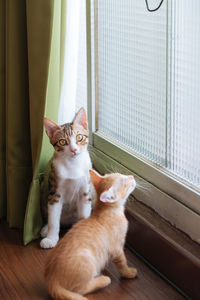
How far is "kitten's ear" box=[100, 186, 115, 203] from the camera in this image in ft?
4.66

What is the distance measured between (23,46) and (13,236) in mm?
666

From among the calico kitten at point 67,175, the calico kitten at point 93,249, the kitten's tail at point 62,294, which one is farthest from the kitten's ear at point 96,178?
the kitten's tail at point 62,294

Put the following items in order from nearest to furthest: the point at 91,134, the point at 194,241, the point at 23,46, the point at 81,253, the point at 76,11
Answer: the point at 81,253
the point at 194,241
the point at 23,46
the point at 76,11
the point at 91,134

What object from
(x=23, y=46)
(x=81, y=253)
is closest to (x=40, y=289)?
(x=81, y=253)

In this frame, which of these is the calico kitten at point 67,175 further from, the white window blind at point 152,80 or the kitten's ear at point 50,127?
the white window blind at point 152,80

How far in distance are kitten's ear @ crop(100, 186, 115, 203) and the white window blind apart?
0.25 meters

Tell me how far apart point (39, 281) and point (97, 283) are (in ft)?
0.63

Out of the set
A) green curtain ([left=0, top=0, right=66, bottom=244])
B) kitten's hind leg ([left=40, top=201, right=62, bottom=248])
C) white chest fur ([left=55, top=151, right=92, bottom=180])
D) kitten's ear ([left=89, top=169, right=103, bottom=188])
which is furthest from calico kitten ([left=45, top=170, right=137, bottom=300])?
green curtain ([left=0, top=0, right=66, bottom=244])

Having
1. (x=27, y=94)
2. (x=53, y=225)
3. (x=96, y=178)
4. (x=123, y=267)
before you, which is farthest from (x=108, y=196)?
(x=27, y=94)

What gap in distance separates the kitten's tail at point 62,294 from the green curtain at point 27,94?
1.35ft

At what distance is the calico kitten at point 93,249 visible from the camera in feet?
Answer: 4.42

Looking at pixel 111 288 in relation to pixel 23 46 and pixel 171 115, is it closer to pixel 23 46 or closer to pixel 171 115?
pixel 171 115

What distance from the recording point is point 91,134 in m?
2.02

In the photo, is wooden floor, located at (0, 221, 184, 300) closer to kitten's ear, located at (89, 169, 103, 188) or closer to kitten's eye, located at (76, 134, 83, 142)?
kitten's ear, located at (89, 169, 103, 188)
